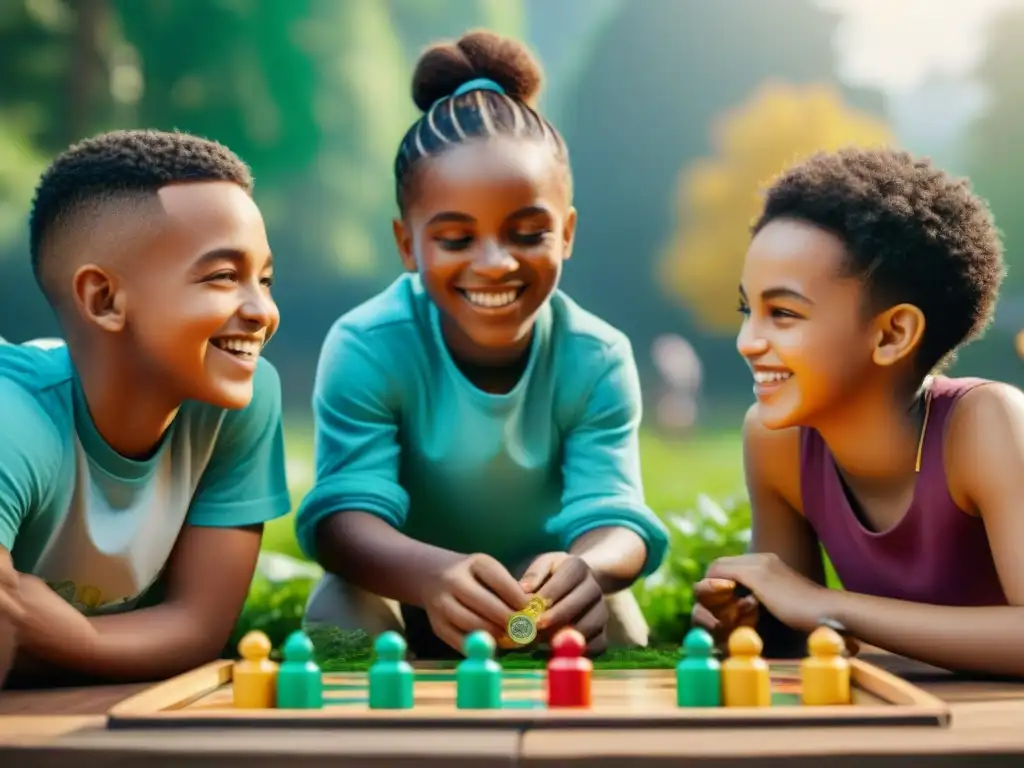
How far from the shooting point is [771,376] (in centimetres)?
173

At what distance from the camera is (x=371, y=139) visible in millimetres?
3857

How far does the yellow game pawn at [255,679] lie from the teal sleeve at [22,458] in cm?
35

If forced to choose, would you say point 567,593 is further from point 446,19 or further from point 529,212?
point 446,19

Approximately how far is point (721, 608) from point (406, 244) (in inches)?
27.4

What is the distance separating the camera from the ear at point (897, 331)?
170 cm

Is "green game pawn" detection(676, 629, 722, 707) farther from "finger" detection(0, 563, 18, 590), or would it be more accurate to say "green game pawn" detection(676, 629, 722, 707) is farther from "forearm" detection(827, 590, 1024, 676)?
"finger" detection(0, 563, 18, 590)

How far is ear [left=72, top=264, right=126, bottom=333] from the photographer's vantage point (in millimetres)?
1635

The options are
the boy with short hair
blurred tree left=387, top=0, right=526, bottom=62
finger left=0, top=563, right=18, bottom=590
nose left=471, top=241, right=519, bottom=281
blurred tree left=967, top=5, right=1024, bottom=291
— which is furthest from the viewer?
blurred tree left=387, top=0, right=526, bottom=62

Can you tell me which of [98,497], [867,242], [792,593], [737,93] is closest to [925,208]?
[867,242]

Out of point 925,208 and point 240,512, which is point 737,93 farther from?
point 240,512

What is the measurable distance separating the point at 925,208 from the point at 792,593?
518 mm

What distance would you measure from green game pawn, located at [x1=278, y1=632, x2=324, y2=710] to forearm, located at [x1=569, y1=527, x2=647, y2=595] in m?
0.54

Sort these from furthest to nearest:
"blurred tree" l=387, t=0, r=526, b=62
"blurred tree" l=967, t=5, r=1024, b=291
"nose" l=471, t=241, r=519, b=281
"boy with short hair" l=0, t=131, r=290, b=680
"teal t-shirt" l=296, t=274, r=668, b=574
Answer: "blurred tree" l=387, t=0, r=526, b=62, "blurred tree" l=967, t=5, r=1024, b=291, "teal t-shirt" l=296, t=274, r=668, b=574, "nose" l=471, t=241, r=519, b=281, "boy with short hair" l=0, t=131, r=290, b=680

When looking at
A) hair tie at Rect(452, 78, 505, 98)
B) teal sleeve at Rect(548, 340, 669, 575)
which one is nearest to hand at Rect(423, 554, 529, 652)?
teal sleeve at Rect(548, 340, 669, 575)
